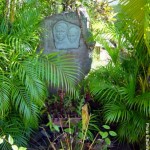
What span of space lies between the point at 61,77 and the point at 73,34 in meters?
0.94

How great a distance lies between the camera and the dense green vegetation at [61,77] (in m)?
3.06

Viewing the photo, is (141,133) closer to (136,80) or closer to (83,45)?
(136,80)

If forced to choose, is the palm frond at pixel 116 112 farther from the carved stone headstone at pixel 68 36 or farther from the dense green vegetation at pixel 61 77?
the carved stone headstone at pixel 68 36

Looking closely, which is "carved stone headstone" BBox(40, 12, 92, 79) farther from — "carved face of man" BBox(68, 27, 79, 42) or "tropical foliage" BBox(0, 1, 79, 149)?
"tropical foliage" BBox(0, 1, 79, 149)

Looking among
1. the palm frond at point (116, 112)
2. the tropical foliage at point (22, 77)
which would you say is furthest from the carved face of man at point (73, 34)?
the palm frond at point (116, 112)

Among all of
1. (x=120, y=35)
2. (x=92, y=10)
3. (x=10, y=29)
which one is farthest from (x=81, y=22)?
(x=92, y=10)

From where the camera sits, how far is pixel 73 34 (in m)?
4.02

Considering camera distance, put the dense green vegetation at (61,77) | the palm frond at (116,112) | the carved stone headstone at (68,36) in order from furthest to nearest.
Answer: the carved stone headstone at (68,36)
the palm frond at (116,112)
the dense green vegetation at (61,77)

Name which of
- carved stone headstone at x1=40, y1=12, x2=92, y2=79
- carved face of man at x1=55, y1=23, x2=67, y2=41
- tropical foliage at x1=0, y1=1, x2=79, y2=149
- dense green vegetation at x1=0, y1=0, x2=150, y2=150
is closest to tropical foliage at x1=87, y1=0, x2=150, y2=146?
dense green vegetation at x1=0, y1=0, x2=150, y2=150

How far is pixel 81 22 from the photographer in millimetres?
3953

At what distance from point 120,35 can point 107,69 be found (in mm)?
405

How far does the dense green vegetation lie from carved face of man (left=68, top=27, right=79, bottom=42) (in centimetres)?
47

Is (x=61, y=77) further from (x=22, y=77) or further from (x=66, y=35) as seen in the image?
(x=66, y=35)

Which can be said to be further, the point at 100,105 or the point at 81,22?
the point at 81,22
